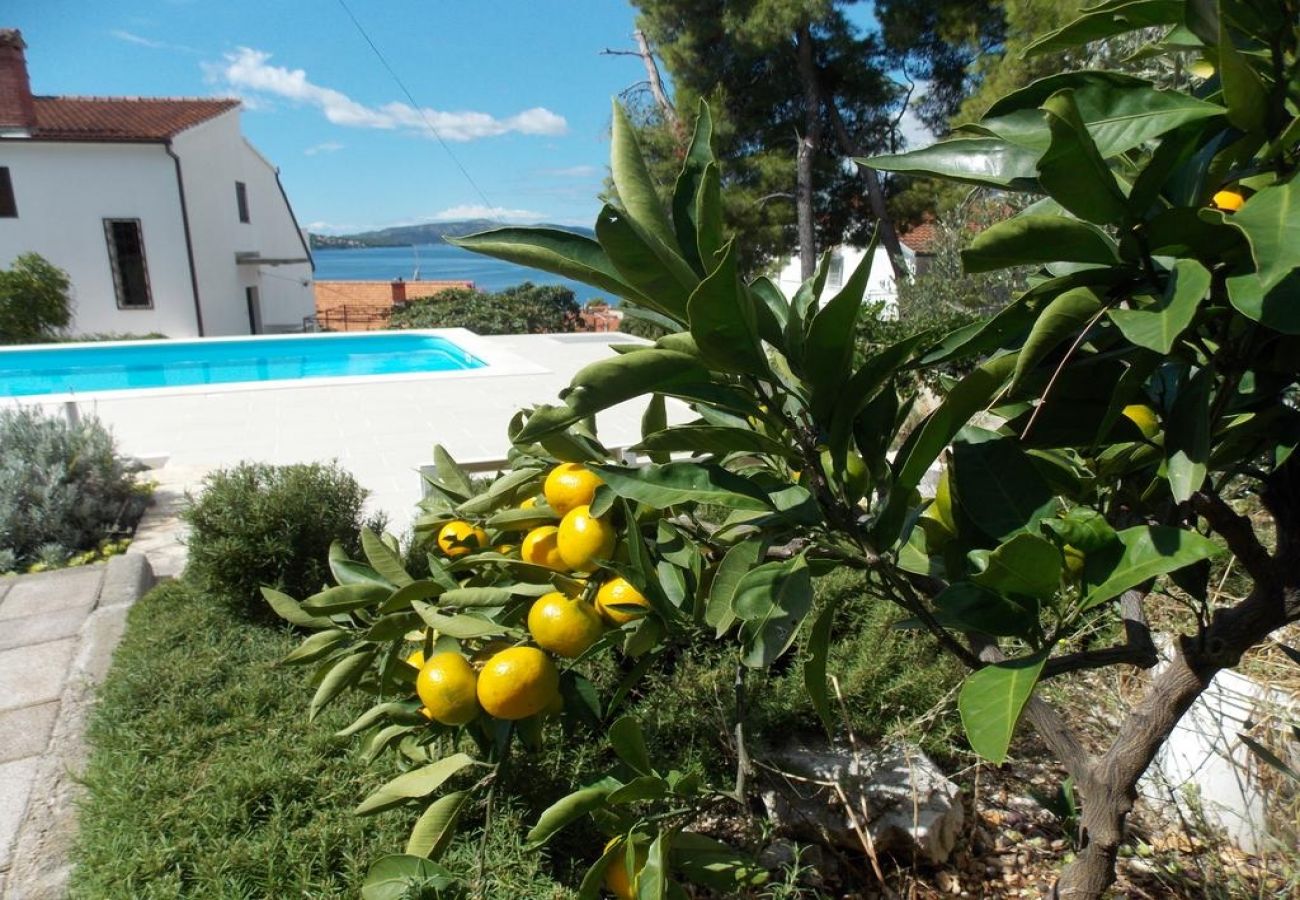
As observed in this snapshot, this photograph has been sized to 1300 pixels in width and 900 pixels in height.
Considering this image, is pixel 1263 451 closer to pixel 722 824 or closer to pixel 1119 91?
pixel 1119 91

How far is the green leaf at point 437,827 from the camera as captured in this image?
4.29 feet

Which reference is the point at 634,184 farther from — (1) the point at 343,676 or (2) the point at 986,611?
(1) the point at 343,676

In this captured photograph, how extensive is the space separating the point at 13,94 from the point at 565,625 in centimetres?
2140

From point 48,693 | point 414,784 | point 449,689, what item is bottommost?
point 48,693

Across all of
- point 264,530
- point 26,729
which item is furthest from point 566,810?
point 26,729

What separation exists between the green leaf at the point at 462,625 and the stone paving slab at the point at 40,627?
11.2 feet

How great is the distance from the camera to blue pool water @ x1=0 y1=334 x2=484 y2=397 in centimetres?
1235

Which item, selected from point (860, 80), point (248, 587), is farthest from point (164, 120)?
point (248, 587)

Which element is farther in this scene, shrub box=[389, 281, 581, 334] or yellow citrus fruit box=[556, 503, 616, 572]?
shrub box=[389, 281, 581, 334]

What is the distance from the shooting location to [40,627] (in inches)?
146

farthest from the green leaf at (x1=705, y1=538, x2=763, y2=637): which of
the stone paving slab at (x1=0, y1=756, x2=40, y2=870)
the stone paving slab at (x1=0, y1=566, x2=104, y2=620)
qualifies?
the stone paving slab at (x1=0, y1=566, x2=104, y2=620)

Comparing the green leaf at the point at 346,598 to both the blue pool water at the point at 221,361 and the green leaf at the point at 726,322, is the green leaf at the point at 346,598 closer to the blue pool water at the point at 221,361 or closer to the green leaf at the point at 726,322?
the green leaf at the point at 726,322

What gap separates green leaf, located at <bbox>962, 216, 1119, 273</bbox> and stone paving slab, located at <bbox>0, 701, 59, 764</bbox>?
3217mm

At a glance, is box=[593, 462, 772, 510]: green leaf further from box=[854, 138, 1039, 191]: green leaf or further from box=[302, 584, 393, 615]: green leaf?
box=[302, 584, 393, 615]: green leaf
